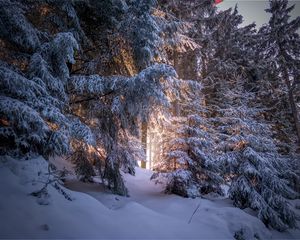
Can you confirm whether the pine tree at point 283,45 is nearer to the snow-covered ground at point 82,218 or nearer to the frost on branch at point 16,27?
the snow-covered ground at point 82,218

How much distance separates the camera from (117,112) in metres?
6.25

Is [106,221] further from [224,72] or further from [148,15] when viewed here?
[224,72]

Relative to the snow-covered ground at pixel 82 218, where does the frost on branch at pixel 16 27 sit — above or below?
above

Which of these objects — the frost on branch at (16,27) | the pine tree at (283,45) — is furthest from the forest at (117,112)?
the pine tree at (283,45)

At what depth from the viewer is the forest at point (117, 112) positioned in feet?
14.5

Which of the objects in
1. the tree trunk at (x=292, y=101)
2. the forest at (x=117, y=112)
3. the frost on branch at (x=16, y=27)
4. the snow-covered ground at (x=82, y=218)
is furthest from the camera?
the tree trunk at (x=292, y=101)

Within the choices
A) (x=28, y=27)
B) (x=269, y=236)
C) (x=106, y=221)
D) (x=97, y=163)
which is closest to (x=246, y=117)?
(x=269, y=236)

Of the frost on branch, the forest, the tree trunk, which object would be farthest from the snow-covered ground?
the tree trunk

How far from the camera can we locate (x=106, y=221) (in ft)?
13.5

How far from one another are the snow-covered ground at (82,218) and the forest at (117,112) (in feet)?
0.28

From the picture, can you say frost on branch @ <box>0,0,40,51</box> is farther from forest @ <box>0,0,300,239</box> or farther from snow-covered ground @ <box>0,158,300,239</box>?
snow-covered ground @ <box>0,158,300,239</box>

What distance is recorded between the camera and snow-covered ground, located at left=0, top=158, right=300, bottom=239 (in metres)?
3.19

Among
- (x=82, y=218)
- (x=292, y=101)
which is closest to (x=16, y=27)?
(x=82, y=218)

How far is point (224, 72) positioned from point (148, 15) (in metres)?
8.43
